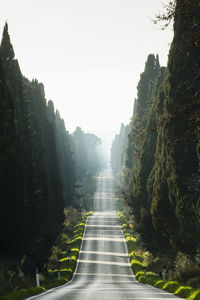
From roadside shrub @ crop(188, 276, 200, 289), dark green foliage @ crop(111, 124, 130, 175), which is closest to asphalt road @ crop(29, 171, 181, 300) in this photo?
roadside shrub @ crop(188, 276, 200, 289)

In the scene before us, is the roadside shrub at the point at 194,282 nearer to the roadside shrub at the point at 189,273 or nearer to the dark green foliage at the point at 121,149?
the roadside shrub at the point at 189,273

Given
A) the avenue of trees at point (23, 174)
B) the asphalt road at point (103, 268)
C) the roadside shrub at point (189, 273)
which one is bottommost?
the asphalt road at point (103, 268)

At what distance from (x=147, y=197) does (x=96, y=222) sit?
128ft

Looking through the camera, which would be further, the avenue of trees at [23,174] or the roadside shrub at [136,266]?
the roadside shrub at [136,266]

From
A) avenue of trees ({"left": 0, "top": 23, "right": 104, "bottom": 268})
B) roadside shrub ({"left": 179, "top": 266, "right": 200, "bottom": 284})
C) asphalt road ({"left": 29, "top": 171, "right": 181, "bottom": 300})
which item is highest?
avenue of trees ({"left": 0, "top": 23, "right": 104, "bottom": 268})

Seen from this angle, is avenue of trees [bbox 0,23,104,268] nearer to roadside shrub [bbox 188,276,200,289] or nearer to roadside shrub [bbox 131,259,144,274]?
roadside shrub [bbox 131,259,144,274]

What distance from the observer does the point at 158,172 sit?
2373 centimetres

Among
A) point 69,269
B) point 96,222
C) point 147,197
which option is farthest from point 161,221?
point 96,222

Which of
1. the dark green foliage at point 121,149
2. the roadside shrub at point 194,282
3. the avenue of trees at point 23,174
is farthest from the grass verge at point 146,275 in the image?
the dark green foliage at point 121,149

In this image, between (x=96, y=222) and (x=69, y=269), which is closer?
(x=69, y=269)

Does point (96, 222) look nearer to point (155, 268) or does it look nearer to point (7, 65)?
point (155, 268)

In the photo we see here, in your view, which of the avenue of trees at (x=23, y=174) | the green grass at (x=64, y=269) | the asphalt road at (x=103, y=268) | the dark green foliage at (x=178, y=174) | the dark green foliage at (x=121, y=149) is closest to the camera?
the asphalt road at (x=103, y=268)

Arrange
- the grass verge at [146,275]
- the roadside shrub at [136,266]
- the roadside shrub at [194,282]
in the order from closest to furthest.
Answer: the grass verge at [146,275]
the roadside shrub at [194,282]
the roadside shrub at [136,266]

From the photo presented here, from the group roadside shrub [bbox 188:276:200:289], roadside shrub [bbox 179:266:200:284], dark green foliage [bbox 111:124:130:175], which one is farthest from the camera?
dark green foliage [bbox 111:124:130:175]
